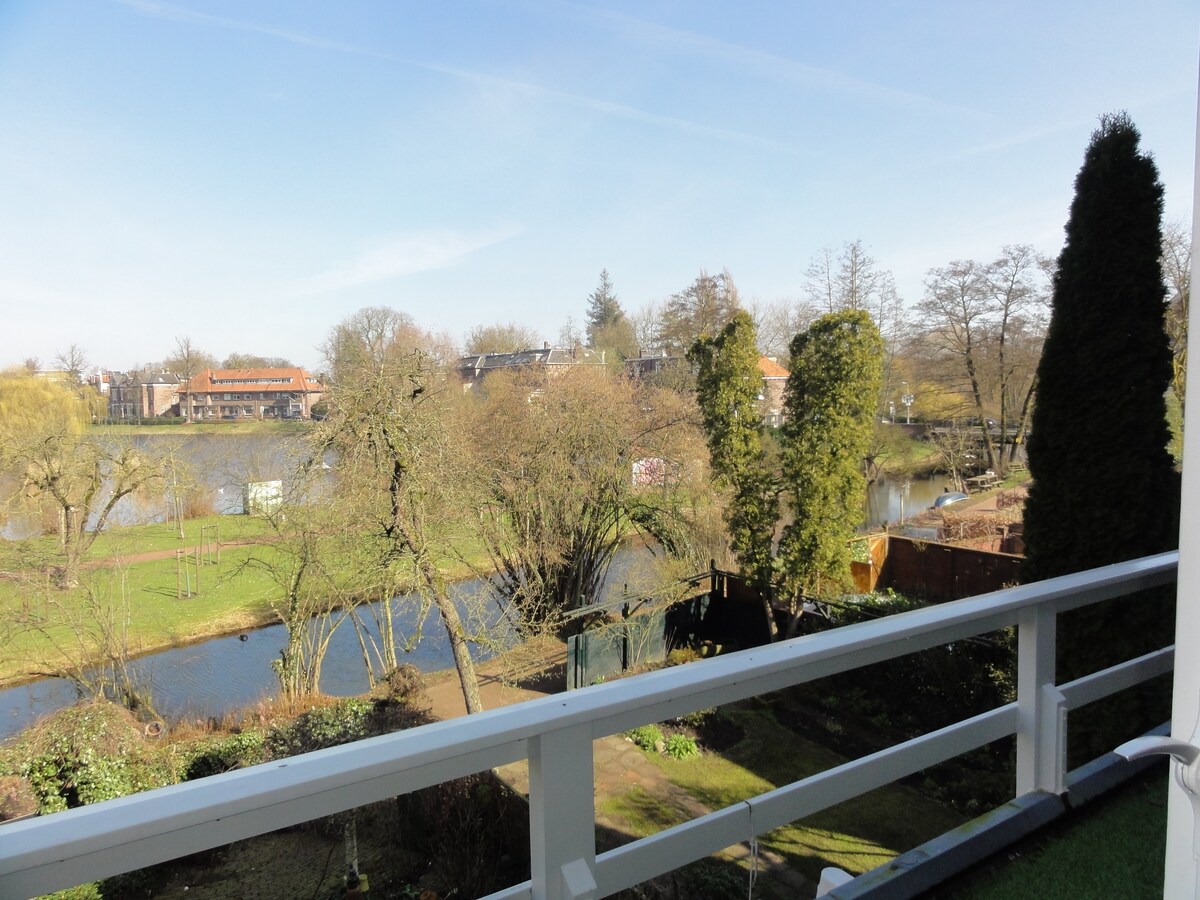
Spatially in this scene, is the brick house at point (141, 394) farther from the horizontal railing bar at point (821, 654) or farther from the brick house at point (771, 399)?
the horizontal railing bar at point (821, 654)

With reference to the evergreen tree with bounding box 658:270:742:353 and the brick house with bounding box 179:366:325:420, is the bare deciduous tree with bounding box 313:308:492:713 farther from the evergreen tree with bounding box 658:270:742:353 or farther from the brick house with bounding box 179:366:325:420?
the evergreen tree with bounding box 658:270:742:353

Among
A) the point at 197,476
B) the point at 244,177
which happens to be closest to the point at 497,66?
the point at 244,177

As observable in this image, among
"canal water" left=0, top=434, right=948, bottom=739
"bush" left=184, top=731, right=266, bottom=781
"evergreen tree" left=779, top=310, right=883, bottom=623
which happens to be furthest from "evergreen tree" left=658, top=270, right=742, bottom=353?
"bush" left=184, top=731, right=266, bottom=781

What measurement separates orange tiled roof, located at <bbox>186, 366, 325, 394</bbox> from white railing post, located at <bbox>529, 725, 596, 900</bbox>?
11.2 m

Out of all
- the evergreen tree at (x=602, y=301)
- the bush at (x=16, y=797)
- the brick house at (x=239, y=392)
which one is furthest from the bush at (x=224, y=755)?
the evergreen tree at (x=602, y=301)

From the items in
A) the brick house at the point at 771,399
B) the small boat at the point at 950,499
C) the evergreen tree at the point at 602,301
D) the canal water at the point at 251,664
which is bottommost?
the canal water at the point at 251,664

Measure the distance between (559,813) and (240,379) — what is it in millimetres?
14070

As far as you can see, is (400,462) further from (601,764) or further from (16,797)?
(16,797)

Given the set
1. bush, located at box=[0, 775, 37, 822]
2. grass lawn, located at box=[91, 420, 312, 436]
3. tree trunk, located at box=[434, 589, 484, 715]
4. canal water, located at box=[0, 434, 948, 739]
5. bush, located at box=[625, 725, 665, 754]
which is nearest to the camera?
bush, located at box=[0, 775, 37, 822]

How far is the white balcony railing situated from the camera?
2.15 feet

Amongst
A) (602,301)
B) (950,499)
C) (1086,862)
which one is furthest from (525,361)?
(602,301)

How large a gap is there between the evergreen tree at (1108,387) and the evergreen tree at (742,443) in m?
5.82

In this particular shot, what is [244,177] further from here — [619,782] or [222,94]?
[619,782]

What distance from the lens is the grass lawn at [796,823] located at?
12.4 ft
